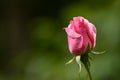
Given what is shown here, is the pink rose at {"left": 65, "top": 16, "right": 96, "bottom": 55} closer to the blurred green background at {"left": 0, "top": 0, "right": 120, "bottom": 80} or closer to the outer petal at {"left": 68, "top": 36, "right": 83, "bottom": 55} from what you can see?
the outer petal at {"left": 68, "top": 36, "right": 83, "bottom": 55}

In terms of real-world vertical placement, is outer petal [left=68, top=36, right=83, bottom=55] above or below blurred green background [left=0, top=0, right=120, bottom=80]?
above

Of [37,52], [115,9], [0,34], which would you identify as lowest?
[0,34]

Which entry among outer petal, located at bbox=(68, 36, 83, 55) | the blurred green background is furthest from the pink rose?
the blurred green background

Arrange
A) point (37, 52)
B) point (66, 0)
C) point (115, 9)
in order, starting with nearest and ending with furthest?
point (115, 9) → point (37, 52) → point (66, 0)

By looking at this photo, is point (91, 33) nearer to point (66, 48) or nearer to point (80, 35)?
point (80, 35)

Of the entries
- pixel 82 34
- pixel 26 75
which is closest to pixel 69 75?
pixel 26 75

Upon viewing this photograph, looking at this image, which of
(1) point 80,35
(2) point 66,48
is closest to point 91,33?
(1) point 80,35

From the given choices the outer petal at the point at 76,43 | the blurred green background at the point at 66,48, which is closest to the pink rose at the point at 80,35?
the outer petal at the point at 76,43

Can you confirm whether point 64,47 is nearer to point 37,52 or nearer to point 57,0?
point 37,52
